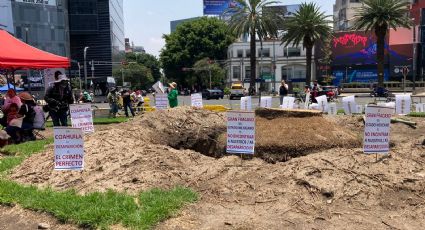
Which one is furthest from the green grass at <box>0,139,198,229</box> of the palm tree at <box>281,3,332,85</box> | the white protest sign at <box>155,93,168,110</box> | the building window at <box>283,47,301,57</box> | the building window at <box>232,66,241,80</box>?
the building window at <box>232,66,241,80</box>

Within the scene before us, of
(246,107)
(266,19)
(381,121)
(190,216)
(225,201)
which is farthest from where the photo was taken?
(266,19)

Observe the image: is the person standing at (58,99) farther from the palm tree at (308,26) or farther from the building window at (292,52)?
the building window at (292,52)

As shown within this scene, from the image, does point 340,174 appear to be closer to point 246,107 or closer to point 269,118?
point 269,118

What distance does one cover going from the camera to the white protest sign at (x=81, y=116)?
33.8ft

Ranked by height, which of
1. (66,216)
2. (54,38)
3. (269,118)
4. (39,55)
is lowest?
(66,216)

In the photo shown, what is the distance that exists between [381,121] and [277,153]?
7.46 ft

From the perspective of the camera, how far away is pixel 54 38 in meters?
65.0

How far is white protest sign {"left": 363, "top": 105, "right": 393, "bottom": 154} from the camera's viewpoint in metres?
6.59

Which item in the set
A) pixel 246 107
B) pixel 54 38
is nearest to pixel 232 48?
pixel 54 38

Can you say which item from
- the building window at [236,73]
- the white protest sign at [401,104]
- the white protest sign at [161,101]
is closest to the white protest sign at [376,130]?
the white protest sign at [401,104]

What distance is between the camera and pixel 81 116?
10.5 meters

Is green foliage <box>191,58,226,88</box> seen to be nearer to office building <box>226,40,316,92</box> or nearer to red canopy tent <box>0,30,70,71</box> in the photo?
office building <box>226,40,316,92</box>

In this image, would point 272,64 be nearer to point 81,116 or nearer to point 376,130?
point 81,116

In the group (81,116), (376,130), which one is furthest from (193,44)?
(376,130)
